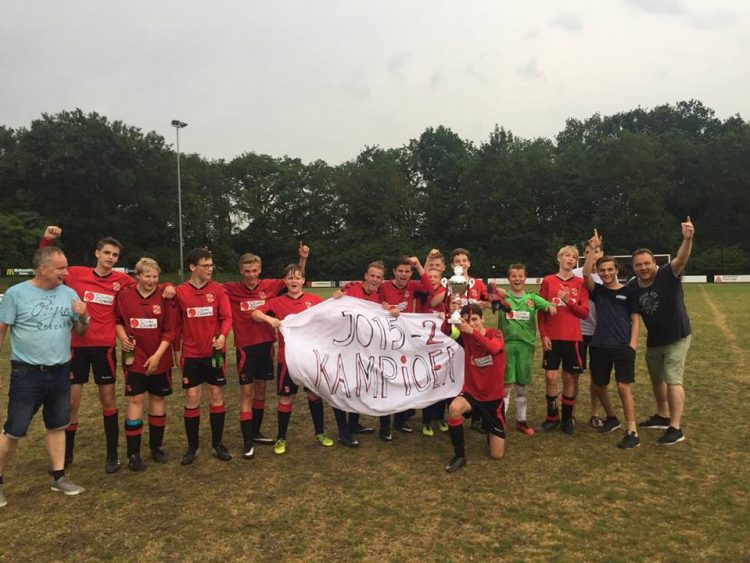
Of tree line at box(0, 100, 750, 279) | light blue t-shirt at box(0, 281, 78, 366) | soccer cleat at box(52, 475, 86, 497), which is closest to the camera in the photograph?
light blue t-shirt at box(0, 281, 78, 366)

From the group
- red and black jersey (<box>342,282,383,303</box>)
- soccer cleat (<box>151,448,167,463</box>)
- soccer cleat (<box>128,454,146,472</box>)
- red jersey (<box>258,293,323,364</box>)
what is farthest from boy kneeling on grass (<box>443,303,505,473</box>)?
soccer cleat (<box>128,454,146,472</box>)

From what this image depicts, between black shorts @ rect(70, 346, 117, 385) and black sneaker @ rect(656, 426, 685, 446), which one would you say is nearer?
black shorts @ rect(70, 346, 117, 385)

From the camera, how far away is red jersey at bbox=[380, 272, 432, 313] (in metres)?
6.77

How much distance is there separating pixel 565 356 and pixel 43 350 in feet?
18.6

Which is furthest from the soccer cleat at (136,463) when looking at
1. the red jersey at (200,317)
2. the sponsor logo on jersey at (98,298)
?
the sponsor logo on jersey at (98,298)

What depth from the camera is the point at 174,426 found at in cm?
701

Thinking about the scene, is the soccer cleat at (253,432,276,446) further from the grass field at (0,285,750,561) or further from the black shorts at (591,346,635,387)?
the black shorts at (591,346,635,387)

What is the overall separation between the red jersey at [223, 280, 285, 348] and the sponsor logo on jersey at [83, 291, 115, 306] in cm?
123

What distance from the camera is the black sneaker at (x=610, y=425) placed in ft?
21.2

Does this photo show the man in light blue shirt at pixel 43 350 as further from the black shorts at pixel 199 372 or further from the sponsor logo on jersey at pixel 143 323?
the black shorts at pixel 199 372

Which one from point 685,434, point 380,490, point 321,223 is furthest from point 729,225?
point 380,490

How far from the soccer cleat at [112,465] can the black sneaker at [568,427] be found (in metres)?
5.16

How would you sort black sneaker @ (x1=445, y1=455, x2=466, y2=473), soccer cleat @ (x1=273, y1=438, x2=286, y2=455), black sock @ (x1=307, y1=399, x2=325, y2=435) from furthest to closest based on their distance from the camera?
black sock @ (x1=307, y1=399, x2=325, y2=435)
soccer cleat @ (x1=273, y1=438, x2=286, y2=455)
black sneaker @ (x1=445, y1=455, x2=466, y2=473)

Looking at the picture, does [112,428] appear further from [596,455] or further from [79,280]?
[596,455]
